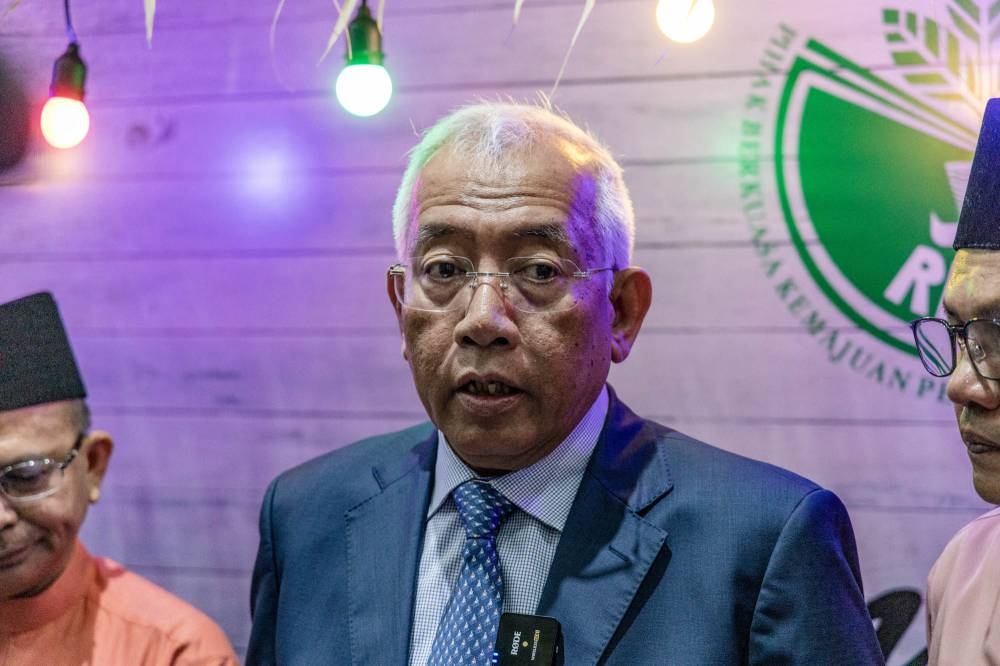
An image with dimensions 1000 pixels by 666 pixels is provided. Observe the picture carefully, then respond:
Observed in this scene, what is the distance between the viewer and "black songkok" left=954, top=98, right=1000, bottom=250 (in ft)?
5.01

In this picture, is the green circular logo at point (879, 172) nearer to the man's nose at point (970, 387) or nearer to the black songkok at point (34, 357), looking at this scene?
the man's nose at point (970, 387)

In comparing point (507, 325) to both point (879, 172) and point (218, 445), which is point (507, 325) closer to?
point (879, 172)

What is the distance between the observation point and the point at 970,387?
1.51 meters

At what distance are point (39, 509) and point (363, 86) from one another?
1063 mm

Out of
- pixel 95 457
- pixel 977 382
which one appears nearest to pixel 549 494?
pixel 977 382

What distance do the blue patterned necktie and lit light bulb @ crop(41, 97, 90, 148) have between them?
1.38m

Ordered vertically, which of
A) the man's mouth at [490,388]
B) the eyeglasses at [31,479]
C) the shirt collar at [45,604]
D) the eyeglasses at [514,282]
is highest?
the eyeglasses at [514,282]

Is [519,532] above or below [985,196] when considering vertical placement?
below

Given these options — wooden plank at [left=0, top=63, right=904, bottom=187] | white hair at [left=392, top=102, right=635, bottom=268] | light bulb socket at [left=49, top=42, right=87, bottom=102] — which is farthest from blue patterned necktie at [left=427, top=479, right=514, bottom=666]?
light bulb socket at [left=49, top=42, right=87, bottom=102]

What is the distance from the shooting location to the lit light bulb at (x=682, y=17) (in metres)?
2.13

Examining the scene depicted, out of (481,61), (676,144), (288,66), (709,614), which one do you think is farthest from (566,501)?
(288,66)

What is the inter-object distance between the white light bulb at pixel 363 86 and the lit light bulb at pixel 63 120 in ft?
2.18

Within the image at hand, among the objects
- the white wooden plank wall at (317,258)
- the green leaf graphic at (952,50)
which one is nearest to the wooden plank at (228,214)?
the white wooden plank wall at (317,258)

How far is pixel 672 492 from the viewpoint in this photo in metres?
1.76
